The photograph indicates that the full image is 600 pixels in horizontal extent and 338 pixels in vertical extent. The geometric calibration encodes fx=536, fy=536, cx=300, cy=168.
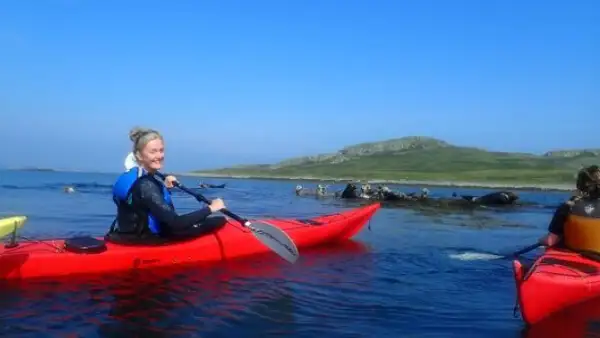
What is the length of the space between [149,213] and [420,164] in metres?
136

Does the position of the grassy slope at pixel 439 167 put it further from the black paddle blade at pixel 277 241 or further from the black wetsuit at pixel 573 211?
the black paddle blade at pixel 277 241

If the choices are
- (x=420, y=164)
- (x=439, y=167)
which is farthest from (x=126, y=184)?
(x=420, y=164)

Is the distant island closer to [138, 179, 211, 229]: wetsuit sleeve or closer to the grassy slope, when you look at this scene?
the grassy slope

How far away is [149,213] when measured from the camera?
8.05 m

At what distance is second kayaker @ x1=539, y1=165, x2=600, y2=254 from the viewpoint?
6.95 meters

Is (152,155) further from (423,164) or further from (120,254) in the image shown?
(423,164)

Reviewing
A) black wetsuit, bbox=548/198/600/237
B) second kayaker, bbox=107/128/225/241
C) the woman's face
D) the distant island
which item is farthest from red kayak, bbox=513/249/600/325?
the distant island

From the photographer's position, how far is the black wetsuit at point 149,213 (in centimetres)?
754

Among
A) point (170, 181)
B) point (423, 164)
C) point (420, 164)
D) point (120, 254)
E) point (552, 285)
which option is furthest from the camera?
point (420, 164)

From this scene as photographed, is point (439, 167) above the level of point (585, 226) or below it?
above

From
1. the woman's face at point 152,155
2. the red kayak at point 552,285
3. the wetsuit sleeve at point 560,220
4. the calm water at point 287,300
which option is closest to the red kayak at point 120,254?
the calm water at point 287,300

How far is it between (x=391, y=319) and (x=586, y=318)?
7.23 feet

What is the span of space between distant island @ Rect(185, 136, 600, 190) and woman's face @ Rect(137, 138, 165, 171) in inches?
3521

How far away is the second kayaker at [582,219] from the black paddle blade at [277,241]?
3.79 metres
